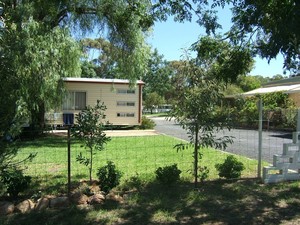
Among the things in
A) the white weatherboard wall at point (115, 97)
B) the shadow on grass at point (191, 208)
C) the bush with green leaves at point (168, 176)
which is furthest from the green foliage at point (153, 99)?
the shadow on grass at point (191, 208)

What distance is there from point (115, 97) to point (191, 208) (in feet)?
57.3

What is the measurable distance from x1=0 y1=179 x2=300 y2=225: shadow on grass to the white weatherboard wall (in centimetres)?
1568

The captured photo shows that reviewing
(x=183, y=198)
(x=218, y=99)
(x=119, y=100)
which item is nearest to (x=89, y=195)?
(x=183, y=198)

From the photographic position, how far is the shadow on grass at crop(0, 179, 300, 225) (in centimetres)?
473

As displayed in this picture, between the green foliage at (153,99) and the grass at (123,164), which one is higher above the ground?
the green foliage at (153,99)

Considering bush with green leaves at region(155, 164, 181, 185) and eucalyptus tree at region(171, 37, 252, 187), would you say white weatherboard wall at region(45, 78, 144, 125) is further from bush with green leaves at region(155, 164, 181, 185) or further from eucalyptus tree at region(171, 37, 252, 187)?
bush with green leaves at region(155, 164, 181, 185)

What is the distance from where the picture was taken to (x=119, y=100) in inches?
883

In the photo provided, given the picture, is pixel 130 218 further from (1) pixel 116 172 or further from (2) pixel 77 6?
(2) pixel 77 6

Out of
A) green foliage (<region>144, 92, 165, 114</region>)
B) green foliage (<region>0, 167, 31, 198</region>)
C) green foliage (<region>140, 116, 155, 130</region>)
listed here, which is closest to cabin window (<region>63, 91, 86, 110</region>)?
green foliage (<region>140, 116, 155, 130</region>)

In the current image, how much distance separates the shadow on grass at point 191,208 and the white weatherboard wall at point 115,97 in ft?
51.5

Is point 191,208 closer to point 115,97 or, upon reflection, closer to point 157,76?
point 115,97

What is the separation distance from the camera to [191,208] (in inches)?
205

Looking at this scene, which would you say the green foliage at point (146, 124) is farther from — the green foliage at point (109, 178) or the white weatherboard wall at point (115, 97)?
the green foliage at point (109, 178)

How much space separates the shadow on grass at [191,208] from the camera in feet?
15.5
